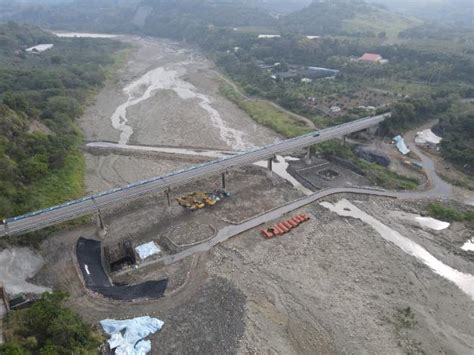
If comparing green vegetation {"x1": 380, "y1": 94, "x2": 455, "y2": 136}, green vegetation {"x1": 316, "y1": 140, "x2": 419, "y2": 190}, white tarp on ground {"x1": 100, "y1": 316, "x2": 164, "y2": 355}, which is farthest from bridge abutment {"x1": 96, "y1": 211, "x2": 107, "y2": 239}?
green vegetation {"x1": 380, "y1": 94, "x2": 455, "y2": 136}

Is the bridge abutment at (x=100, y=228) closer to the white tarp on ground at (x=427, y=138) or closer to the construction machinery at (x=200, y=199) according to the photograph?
the construction machinery at (x=200, y=199)

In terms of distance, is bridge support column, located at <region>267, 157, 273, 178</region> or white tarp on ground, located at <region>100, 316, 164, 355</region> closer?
white tarp on ground, located at <region>100, 316, 164, 355</region>

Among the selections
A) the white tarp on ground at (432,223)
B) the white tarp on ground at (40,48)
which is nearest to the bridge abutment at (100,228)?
the white tarp on ground at (432,223)

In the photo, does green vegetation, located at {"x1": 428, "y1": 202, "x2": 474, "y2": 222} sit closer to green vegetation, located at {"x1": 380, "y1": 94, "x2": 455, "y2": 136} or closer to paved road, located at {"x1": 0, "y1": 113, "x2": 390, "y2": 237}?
paved road, located at {"x1": 0, "y1": 113, "x2": 390, "y2": 237}

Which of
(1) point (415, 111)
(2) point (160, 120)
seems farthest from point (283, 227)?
(1) point (415, 111)

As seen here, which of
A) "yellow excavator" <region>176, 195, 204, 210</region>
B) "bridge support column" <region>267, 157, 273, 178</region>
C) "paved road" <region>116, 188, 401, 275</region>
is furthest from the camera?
"bridge support column" <region>267, 157, 273, 178</region>

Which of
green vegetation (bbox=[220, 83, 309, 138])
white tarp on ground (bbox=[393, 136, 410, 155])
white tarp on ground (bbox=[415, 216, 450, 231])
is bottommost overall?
green vegetation (bbox=[220, 83, 309, 138])
